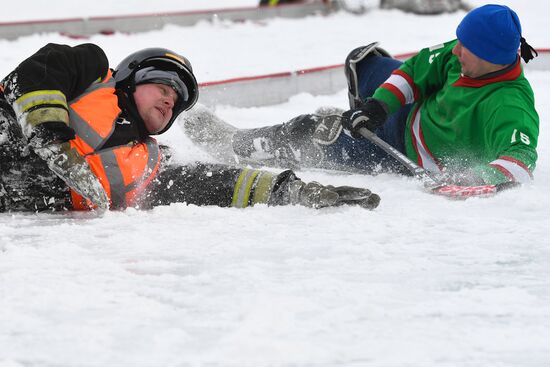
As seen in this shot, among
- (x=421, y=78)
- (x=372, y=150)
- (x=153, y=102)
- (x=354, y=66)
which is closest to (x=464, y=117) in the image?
(x=421, y=78)

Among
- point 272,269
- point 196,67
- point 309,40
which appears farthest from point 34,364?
point 309,40

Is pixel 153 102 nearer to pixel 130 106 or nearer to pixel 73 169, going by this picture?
pixel 130 106

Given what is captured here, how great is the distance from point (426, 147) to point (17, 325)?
7.59 feet

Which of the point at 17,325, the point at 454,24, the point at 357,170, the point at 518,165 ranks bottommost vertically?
the point at 454,24

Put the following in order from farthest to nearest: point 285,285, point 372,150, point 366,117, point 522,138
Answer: point 372,150 < point 366,117 < point 522,138 < point 285,285

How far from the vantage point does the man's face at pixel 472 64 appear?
11.7ft

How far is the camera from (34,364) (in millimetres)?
1708

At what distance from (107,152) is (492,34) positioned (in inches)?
61.4

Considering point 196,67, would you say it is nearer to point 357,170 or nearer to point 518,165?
point 357,170

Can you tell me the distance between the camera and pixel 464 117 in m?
A: 3.61

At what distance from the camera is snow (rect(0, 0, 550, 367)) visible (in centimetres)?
178

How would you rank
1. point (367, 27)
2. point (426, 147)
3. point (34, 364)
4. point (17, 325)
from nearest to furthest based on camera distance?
point (34, 364), point (17, 325), point (426, 147), point (367, 27)

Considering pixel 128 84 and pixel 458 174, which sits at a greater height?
pixel 128 84

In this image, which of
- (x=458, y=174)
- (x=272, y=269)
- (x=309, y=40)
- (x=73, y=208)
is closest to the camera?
(x=272, y=269)
